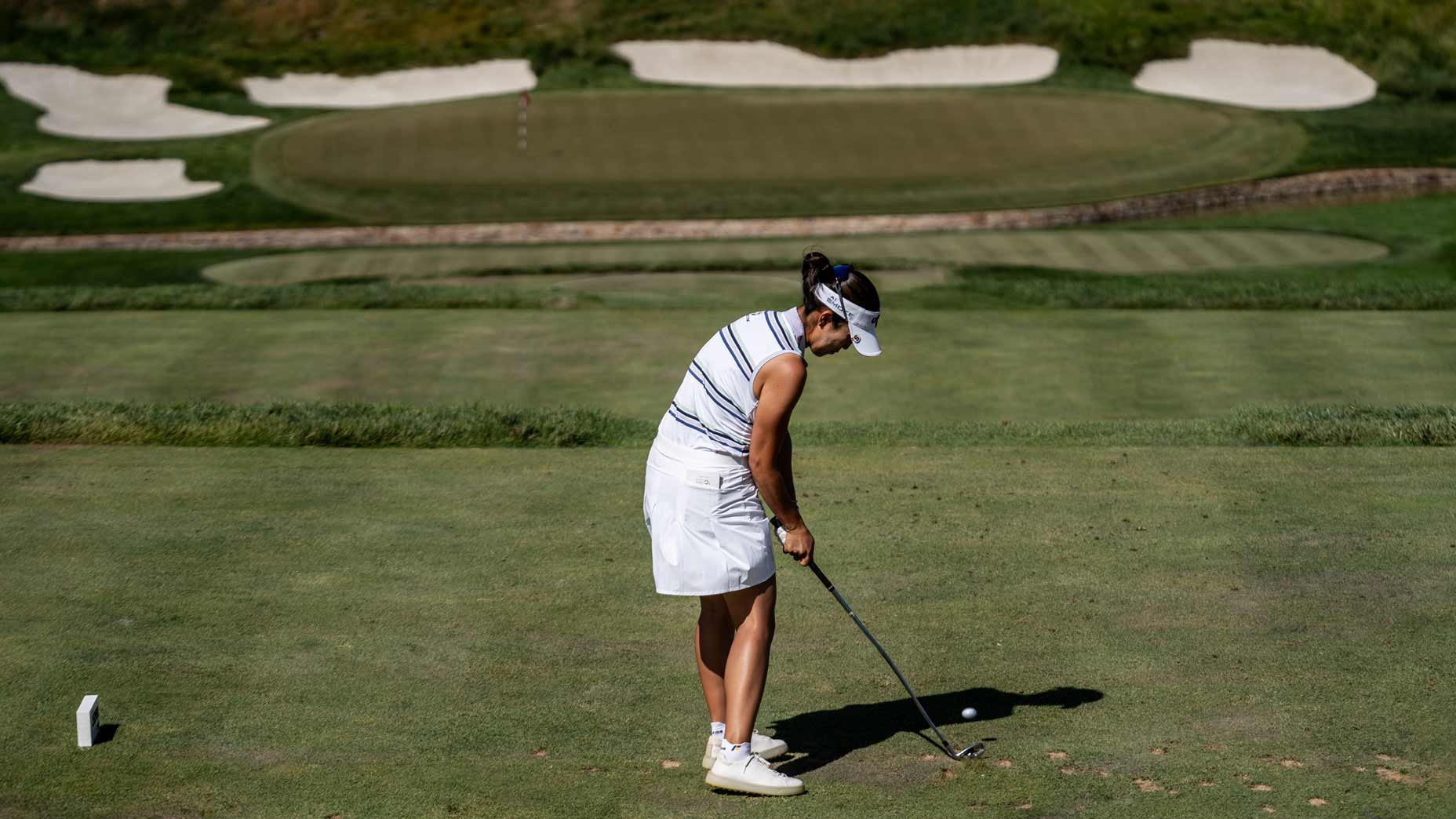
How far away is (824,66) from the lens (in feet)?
155

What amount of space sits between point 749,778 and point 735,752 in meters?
0.12

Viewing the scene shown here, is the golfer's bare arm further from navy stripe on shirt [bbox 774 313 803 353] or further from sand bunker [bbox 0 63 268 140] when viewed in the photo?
sand bunker [bbox 0 63 268 140]

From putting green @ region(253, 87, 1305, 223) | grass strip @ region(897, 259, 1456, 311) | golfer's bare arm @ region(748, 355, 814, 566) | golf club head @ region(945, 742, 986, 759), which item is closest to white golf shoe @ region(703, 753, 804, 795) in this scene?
golf club head @ region(945, 742, 986, 759)

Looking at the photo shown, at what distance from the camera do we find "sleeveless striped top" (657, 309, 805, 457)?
6.52 meters

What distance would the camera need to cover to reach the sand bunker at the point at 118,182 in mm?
38031

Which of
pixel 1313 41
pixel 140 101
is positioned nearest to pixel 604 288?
pixel 140 101

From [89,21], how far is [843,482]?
44.1 meters

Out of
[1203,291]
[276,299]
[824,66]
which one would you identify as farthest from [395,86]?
[1203,291]

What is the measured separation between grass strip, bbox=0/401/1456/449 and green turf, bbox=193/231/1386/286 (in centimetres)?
1277

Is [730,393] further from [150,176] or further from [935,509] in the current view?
[150,176]

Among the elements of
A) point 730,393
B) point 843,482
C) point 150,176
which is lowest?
point 150,176

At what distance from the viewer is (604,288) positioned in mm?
25250

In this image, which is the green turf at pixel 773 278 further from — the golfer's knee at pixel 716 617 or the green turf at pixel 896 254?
the golfer's knee at pixel 716 617

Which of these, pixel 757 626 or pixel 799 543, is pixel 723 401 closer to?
A: pixel 799 543
